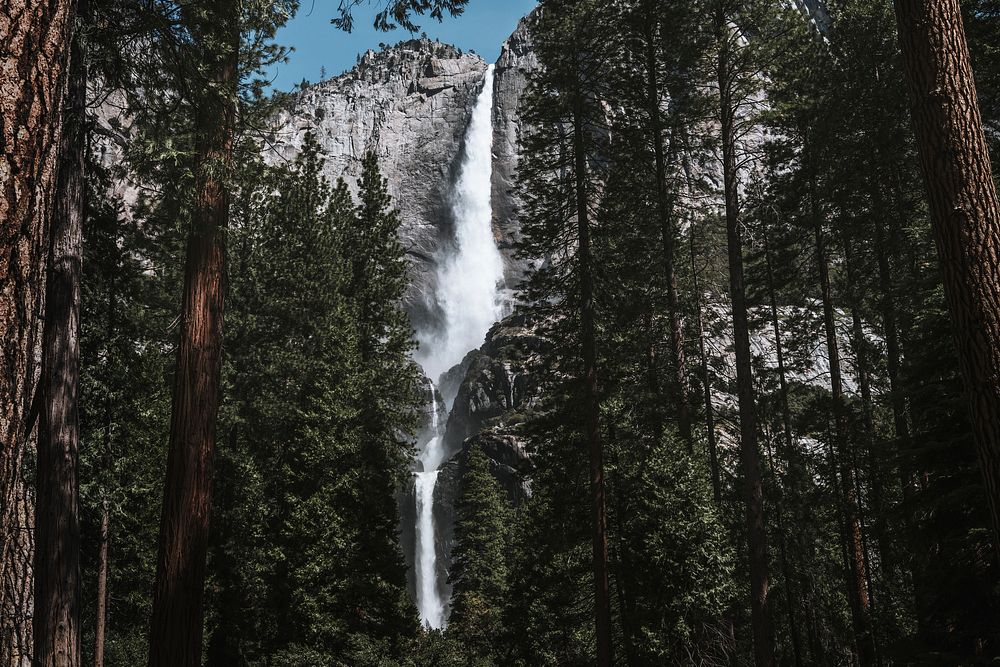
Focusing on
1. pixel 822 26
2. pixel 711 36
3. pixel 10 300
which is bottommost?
pixel 10 300

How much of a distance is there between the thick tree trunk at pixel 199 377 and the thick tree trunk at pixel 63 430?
43.8 inches

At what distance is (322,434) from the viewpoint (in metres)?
16.6

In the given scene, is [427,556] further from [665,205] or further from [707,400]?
[665,205]

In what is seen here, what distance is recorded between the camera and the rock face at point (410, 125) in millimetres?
103625

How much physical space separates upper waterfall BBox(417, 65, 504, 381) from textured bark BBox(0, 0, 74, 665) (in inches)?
3679

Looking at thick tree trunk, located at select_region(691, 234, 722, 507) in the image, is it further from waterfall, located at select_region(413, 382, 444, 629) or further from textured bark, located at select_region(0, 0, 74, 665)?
waterfall, located at select_region(413, 382, 444, 629)

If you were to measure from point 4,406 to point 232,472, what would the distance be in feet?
54.3

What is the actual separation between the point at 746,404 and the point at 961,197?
727cm

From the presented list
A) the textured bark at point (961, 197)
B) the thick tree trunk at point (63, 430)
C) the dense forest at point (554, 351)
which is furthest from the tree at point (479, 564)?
the textured bark at point (961, 197)

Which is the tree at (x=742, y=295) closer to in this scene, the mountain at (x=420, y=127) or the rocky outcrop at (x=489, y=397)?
the rocky outcrop at (x=489, y=397)

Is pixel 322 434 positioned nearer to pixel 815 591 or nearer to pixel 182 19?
pixel 182 19

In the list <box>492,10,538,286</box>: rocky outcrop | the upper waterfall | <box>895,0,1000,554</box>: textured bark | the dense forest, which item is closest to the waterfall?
the dense forest

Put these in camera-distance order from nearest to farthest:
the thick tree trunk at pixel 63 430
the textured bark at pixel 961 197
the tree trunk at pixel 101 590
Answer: the textured bark at pixel 961 197, the thick tree trunk at pixel 63 430, the tree trunk at pixel 101 590

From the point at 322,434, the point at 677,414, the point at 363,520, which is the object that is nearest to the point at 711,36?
the point at 677,414
